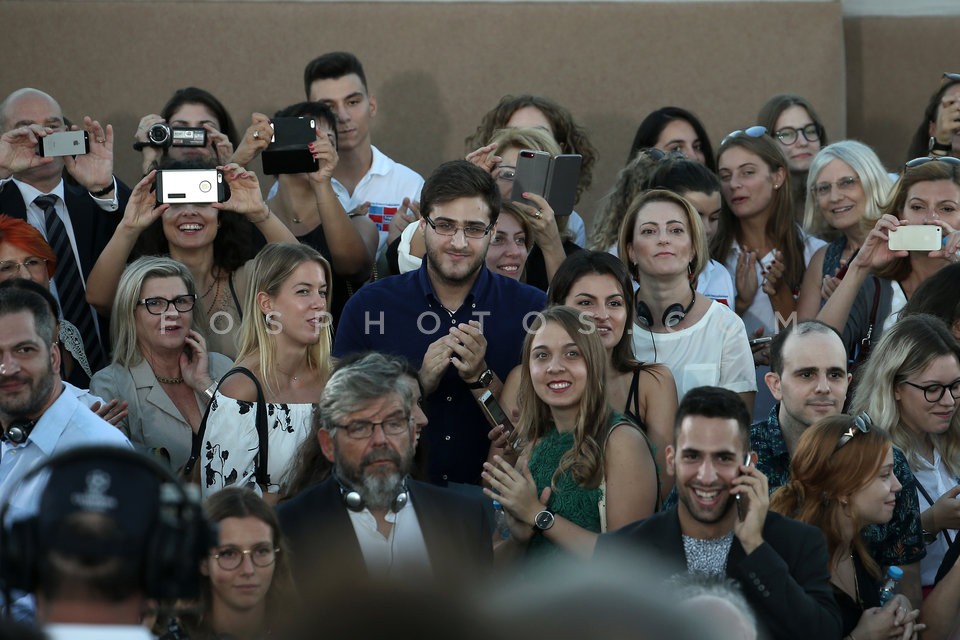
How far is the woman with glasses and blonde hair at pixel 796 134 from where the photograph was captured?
6.23 metres

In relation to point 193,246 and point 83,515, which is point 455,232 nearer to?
point 193,246

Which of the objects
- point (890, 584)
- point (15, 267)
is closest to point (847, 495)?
point (890, 584)

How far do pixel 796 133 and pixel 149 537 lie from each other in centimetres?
497

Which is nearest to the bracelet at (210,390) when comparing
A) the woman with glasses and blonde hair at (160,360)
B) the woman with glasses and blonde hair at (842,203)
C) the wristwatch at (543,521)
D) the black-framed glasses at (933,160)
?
the woman with glasses and blonde hair at (160,360)

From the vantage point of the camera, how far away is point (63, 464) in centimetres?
172

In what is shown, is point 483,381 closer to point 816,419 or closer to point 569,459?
point 569,459

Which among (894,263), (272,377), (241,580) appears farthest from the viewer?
(894,263)

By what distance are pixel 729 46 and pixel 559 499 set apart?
4.17 metres

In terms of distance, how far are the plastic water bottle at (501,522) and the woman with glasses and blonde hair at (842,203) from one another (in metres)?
1.84

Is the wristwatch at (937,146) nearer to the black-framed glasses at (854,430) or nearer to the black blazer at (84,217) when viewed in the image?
the black-framed glasses at (854,430)

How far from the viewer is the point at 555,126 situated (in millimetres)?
6062

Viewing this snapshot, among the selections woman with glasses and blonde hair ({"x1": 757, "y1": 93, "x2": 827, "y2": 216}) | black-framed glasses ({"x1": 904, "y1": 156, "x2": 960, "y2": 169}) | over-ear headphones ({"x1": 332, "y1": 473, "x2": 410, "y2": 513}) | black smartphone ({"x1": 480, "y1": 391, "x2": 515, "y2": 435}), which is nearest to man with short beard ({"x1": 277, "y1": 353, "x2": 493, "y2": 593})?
over-ear headphones ({"x1": 332, "y1": 473, "x2": 410, "y2": 513})

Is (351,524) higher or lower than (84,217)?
lower

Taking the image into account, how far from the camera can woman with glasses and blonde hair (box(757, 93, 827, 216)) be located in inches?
245
